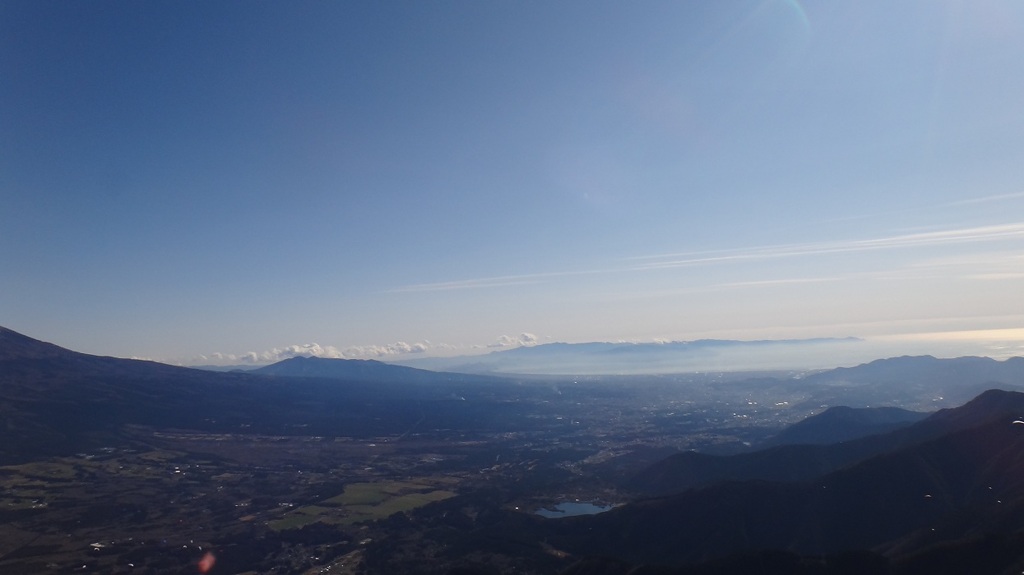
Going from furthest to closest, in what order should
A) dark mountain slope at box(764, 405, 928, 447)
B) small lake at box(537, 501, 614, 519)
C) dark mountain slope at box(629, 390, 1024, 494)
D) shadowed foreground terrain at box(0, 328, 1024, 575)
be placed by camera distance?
dark mountain slope at box(764, 405, 928, 447) < small lake at box(537, 501, 614, 519) < dark mountain slope at box(629, 390, 1024, 494) < shadowed foreground terrain at box(0, 328, 1024, 575)

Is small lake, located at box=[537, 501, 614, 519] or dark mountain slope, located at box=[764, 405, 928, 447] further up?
dark mountain slope, located at box=[764, 405, 928, 447]

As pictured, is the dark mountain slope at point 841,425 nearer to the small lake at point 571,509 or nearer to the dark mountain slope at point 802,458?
the dark mountain slope at point 802,458

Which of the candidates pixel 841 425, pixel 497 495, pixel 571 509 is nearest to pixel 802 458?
pixel 571 509

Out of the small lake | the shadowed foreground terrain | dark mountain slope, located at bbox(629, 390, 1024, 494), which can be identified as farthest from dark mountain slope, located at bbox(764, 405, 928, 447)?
the small lake

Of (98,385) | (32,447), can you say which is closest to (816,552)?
(32,447)

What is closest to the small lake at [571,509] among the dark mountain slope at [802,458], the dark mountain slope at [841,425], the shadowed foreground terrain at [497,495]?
the shadowed foreground terrain at [497,495]

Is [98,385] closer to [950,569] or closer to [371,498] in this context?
[371,498]

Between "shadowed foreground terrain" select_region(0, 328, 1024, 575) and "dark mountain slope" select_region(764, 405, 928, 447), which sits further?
"dark mountain slope" select_region(764, 405, 928, 447)

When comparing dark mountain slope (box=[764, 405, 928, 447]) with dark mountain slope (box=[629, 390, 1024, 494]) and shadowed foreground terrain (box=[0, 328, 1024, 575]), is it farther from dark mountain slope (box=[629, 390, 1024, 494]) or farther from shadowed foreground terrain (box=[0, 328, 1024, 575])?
dark mountain slope (box=[629, 390, 1024, 494])

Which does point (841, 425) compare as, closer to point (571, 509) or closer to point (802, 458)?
point (802, 458)
